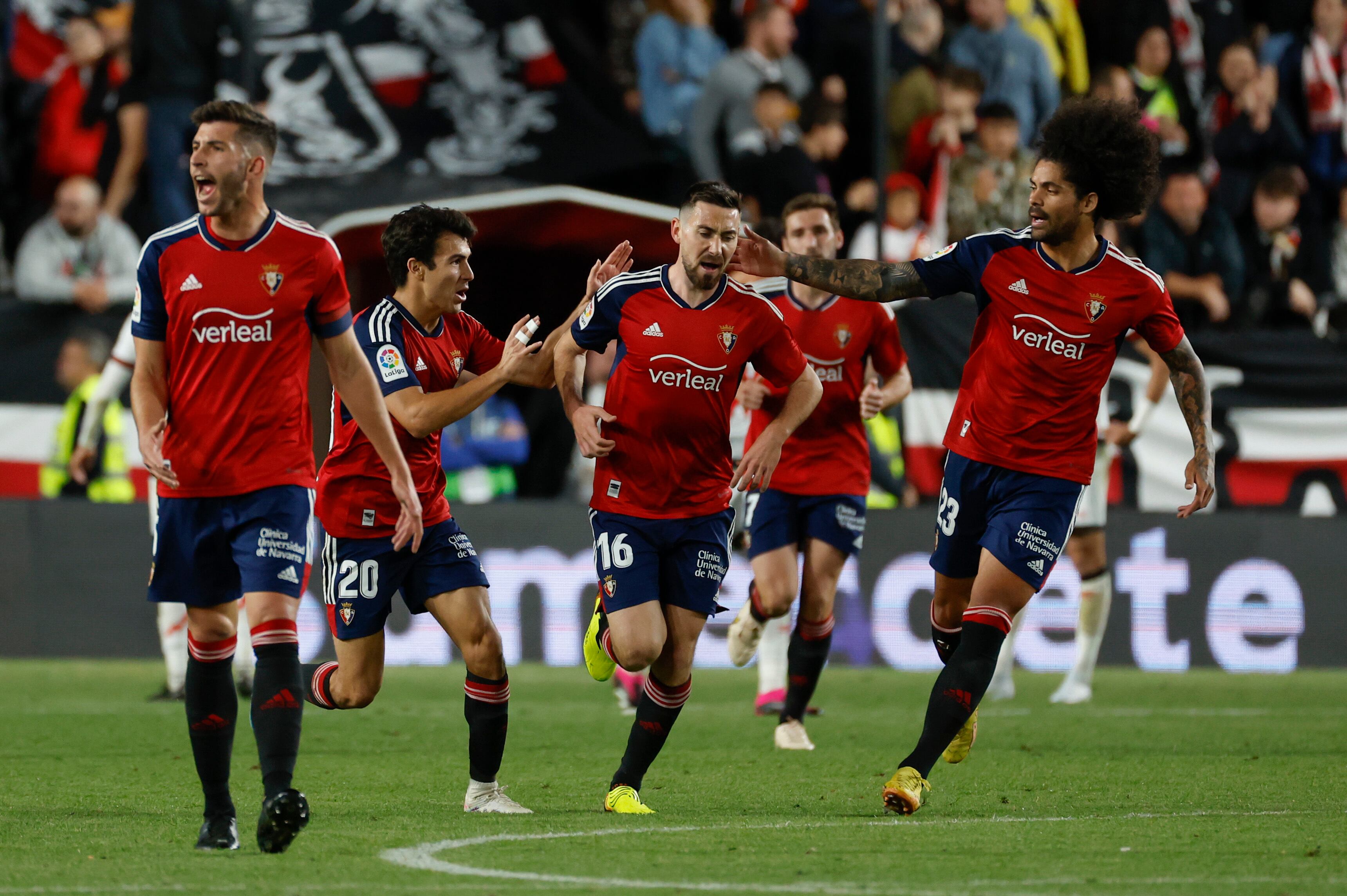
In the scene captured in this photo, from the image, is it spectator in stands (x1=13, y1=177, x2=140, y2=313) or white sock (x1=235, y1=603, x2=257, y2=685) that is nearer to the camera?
white sock (x1=235, y1=603, x2=257, y2=685)

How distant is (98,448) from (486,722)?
25.5 feet

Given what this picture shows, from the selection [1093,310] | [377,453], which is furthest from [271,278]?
[1093,310]

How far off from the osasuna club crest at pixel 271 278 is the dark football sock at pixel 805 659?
4.20 metres

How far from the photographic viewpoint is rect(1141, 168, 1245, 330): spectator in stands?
1423cm

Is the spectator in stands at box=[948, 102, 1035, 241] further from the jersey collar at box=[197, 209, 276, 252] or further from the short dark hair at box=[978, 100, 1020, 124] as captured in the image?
the jersey collar at box=[197, 209, 276, 252]

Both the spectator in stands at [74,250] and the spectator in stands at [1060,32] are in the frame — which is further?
the spectator in stands at [1060,32]

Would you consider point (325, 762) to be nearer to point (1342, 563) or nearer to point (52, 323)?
point (52, 323)

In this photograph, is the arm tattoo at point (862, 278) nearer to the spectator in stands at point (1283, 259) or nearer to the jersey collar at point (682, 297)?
the jersey collar at point (682, 297)

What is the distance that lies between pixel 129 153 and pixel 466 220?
27.5 ft

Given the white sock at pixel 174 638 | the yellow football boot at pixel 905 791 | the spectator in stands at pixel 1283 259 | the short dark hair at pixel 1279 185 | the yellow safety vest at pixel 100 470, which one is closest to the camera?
the yellow football boot at pixel 905 791

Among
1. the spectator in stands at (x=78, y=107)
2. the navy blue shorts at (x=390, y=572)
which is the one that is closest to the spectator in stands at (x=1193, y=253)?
the spectator in stands at (x=78, y=107)

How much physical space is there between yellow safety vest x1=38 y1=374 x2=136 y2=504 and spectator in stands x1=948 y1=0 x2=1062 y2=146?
773 cm

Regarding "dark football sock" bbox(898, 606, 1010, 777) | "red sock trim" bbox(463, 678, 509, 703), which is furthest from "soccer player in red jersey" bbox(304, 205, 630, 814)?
"dark football sock" bbox(898, 606, 1010, 777)

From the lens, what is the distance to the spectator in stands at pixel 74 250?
13.6 m
